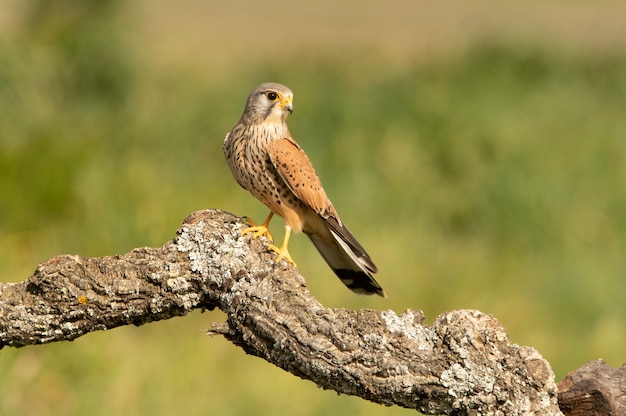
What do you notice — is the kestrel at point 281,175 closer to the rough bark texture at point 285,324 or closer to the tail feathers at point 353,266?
the tail feathers at point 353,266

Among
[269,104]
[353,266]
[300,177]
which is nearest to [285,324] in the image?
[353,266]

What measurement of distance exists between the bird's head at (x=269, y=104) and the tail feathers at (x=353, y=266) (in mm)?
564

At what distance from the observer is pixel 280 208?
4070mm

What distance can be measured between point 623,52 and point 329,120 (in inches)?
250

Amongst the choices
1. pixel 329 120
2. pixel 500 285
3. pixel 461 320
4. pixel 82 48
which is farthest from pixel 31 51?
pixel 461 320

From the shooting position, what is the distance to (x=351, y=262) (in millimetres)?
3818

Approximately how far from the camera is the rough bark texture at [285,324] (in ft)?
8.01

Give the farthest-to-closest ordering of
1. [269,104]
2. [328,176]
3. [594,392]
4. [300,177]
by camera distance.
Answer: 1. [328,176]
2. [269,104]
3. [300,177]
4. [594,392]

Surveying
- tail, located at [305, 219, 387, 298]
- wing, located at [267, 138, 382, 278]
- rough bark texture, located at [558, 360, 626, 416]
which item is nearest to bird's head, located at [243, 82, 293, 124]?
wing, located at [267, 138, 382, 278]

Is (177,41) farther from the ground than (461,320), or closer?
farther from the ground

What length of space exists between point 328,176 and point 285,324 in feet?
25.3

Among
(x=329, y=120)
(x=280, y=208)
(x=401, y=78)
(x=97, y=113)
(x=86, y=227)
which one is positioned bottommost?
(x=280, y=208)

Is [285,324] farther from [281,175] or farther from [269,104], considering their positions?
[269,104]

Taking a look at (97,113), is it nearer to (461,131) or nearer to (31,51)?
(31,51)
